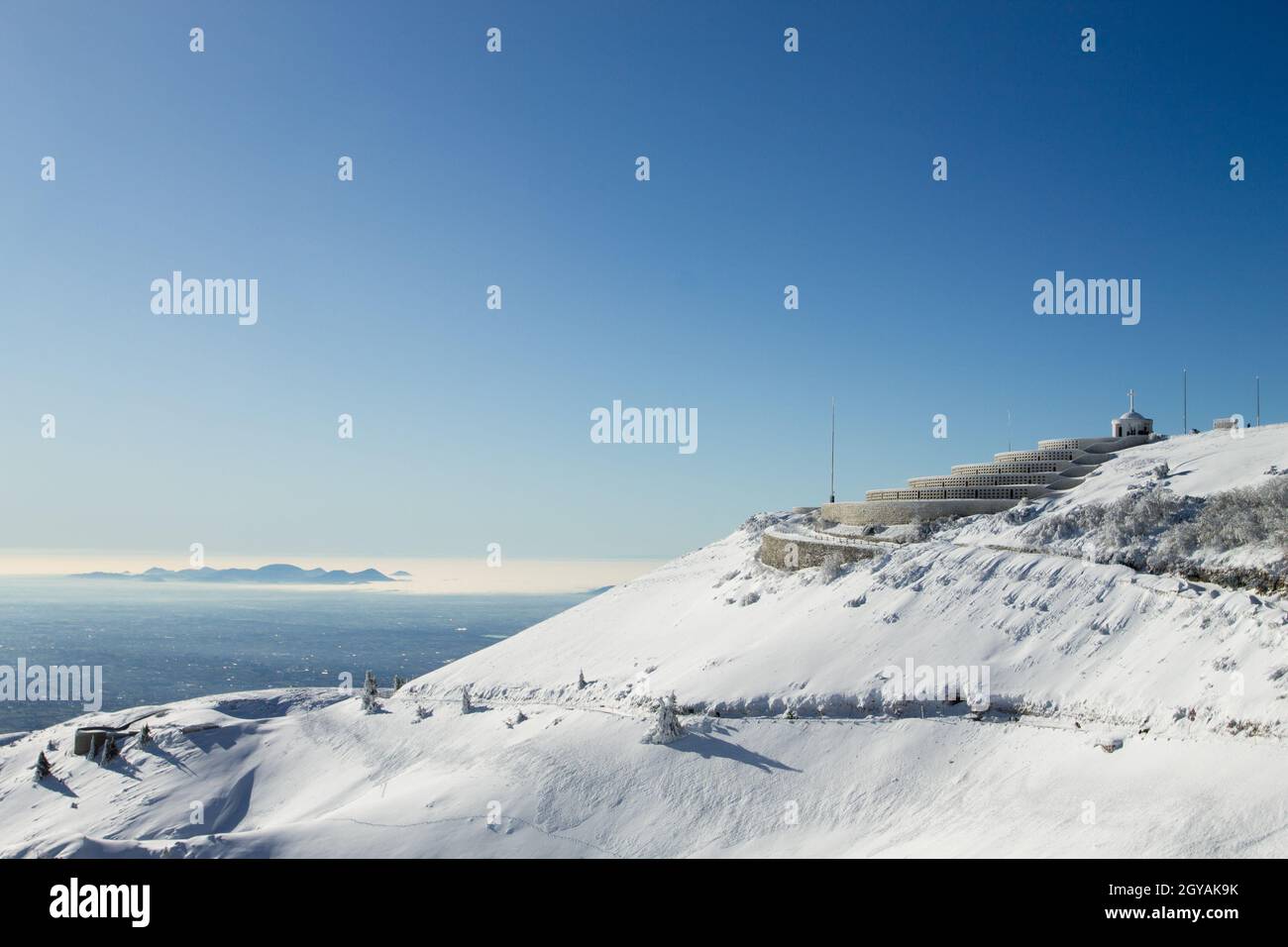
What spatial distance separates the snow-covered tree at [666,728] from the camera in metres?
25.2

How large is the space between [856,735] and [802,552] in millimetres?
17516

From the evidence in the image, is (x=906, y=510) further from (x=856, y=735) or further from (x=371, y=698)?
(x=371, y=698)

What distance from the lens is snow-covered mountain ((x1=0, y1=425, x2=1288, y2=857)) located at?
18.7 meters

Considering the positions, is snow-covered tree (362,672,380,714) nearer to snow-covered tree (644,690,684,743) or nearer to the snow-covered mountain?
the snow-covered mountain

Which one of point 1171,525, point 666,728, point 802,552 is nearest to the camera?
point 666,728

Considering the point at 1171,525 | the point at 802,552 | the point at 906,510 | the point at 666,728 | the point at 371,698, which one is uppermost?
the point at 906,510

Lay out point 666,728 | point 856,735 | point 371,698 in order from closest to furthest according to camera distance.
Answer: point 856,735 < point 666,728 < point 371,698

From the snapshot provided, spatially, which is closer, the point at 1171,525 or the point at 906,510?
the point at 1171,525

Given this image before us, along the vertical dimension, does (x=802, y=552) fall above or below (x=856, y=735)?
above

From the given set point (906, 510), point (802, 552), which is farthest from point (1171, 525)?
point (802, 552)

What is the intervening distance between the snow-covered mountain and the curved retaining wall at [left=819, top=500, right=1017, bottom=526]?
8.10 ft

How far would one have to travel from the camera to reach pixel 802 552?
40906 millimetres

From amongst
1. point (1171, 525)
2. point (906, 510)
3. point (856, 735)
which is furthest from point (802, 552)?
point (856, 735)

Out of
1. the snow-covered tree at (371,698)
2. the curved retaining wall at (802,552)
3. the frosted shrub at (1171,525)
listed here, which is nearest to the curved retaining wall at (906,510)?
the curved retaining wall at (802,552)
